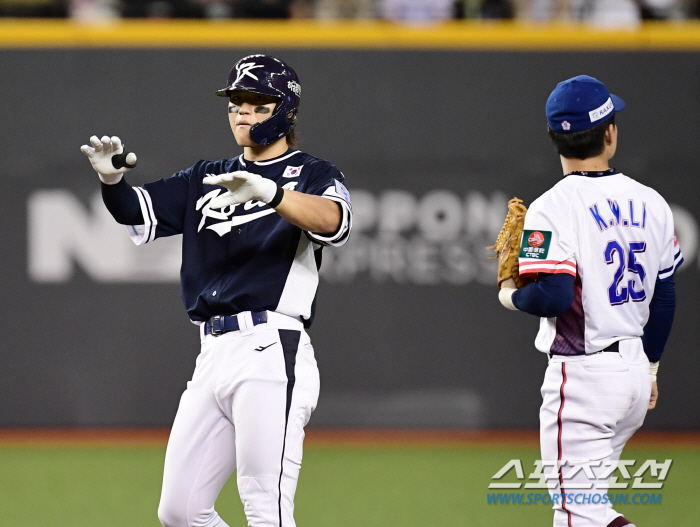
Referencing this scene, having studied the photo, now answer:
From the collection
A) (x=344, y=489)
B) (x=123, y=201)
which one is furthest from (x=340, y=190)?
(x=344, y=489)

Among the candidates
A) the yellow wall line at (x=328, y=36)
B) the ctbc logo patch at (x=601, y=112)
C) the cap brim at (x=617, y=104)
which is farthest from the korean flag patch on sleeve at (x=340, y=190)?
the yellow wall line at (x=328, y=36)

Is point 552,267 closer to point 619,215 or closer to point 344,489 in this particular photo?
point 619,215

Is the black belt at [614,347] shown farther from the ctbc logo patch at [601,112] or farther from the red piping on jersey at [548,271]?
the ctbc logo patch at [601,112]

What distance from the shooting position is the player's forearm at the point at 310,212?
325 centimetres

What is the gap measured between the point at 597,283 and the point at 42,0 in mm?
6425

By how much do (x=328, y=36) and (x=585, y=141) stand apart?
177 inches

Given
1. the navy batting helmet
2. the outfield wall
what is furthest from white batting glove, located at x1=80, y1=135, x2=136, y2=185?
the outfield wall

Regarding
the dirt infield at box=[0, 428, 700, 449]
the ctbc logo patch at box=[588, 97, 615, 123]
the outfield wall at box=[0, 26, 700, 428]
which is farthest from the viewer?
the outfield wall at box=[0, 26, 700, 428]

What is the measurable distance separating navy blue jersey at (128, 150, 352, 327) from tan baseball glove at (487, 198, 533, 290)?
0.60m

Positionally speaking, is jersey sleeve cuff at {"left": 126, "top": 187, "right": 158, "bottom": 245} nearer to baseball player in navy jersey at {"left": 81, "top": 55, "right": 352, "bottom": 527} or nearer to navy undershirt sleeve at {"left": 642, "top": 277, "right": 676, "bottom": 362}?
baseball player in navy jersey at {"left": 81, "top": 55, "right": 352, "bottom": 527}

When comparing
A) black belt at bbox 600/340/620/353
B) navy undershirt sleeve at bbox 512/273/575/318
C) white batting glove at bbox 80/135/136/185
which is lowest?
black belt at bbox 600/340/620/353

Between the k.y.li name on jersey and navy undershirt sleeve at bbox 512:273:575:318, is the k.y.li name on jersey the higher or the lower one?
the higher one

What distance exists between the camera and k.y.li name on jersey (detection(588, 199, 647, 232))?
329 centimetres

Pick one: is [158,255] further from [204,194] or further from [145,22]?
[204,194]
